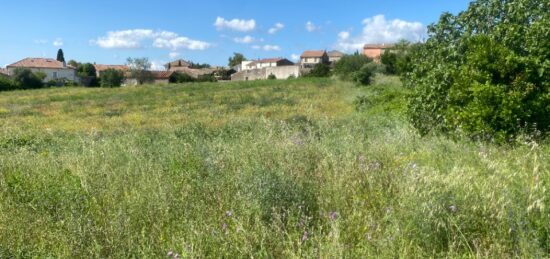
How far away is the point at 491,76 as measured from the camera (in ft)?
21.1

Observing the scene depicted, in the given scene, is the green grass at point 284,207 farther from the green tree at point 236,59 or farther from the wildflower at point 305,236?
the green tree at point 236,59

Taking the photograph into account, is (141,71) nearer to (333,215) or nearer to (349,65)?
(349,65)

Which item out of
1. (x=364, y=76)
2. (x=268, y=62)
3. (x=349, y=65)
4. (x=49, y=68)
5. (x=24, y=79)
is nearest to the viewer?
(x=364, y=76)

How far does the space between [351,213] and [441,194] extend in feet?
2.47

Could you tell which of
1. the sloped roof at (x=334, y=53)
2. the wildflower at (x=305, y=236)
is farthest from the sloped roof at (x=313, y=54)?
the wildflower at (x=305, y=236)

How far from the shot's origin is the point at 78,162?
17.8 feet

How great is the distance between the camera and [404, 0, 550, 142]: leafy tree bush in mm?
6059

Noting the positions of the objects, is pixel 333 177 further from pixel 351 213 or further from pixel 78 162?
pixel 78 162

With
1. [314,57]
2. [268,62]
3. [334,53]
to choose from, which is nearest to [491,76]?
[268,62]

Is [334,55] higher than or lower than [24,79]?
higher

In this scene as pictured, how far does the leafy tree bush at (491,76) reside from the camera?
19.9 ft

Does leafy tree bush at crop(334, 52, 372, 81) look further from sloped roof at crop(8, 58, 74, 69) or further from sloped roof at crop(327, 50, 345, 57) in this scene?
sloped roof at crop(327, 50, 345, 57)

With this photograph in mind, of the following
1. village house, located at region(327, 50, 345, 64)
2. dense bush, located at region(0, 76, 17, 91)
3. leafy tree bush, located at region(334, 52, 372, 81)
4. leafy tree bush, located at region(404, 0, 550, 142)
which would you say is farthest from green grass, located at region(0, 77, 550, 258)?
village house, located at region(327, 50, 345, 64)

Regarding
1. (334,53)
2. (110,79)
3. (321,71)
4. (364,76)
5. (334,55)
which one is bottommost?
(364,76)
